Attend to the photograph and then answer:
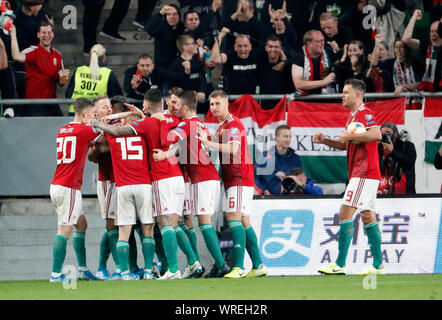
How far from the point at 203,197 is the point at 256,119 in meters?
3.15

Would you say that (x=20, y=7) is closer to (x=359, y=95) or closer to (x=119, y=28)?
(x=119, y=28)

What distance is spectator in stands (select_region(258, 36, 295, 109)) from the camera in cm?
1421

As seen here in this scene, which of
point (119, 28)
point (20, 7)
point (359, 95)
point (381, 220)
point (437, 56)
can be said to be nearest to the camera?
point (359, 95)

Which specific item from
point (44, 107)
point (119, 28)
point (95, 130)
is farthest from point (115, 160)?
point (119, 28)

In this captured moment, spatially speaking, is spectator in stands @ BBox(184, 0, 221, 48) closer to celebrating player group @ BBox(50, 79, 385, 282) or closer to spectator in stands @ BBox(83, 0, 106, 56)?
spectator in stands @ BBox(83, 0, 106, 56)

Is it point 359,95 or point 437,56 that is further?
point 437,56

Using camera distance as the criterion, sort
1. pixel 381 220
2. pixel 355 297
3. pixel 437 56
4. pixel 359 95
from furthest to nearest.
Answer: pixel 437 56
pixel 381 220
pixel 359 95
pixel 355 297

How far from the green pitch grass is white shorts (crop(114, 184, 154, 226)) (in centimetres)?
91

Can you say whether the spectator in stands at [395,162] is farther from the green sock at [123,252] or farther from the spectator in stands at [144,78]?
the green sock at [123,252]

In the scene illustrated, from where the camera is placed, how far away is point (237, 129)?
10992 millimetres

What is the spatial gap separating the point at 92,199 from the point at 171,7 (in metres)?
3.51

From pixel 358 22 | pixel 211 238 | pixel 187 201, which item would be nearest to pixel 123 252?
pixel 211 238

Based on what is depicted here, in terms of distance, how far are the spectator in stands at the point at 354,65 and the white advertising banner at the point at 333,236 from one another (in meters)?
2.23

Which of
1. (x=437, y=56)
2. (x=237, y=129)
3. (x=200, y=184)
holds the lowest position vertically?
(x=200, y=184)
